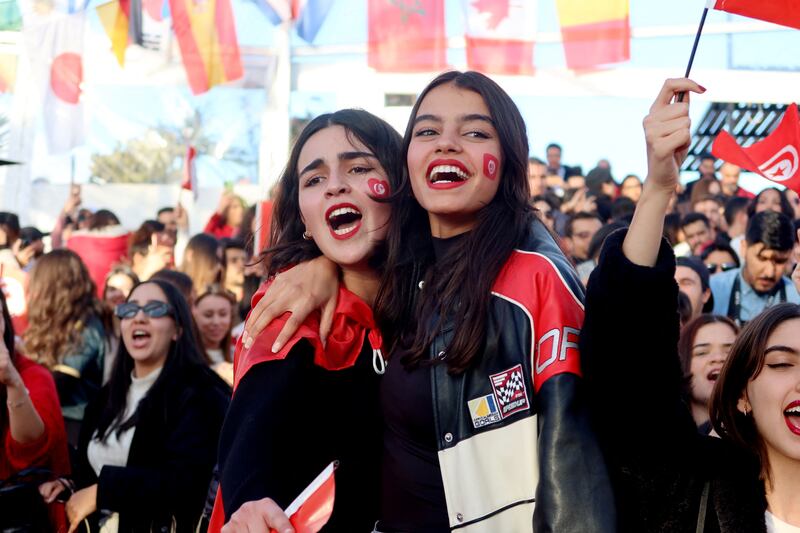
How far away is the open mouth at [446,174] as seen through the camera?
306 cm

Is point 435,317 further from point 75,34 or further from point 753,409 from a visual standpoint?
point 75,34

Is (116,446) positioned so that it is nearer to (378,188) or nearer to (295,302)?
(295,302)

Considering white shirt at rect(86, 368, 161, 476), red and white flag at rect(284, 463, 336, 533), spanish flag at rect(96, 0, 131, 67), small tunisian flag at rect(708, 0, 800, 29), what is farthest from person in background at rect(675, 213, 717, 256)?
spanish flag at rect(96, 0, 131, 67)

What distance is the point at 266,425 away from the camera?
3.14 meters

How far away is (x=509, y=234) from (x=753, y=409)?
0.84 metres

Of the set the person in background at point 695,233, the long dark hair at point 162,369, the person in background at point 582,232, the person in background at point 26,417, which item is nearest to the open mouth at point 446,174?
the long dark hair at point 162,369

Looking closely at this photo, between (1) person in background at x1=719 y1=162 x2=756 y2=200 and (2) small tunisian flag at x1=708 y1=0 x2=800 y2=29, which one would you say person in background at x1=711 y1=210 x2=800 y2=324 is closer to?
(2) small tunisian flag at x1=708 y1=0 x2=800 y2=29

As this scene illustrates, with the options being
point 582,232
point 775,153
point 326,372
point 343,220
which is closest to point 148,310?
point 343,220

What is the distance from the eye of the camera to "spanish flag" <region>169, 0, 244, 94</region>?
10578 mm

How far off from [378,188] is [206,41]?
7.51 metres

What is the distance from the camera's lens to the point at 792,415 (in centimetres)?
293

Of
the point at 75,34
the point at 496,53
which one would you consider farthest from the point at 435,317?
the point at 75,34

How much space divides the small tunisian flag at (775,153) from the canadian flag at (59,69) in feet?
27.0

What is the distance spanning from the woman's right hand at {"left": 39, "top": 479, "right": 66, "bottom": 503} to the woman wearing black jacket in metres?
3.15
